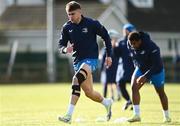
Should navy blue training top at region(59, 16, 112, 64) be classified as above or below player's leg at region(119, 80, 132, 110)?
above

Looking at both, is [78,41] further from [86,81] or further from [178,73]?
[178,73]

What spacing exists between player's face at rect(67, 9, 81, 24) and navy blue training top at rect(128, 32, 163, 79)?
1.35 m

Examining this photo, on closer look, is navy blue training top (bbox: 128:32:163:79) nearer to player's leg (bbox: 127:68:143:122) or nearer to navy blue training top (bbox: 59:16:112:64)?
player's leg (bbox: 127:68:143:122)

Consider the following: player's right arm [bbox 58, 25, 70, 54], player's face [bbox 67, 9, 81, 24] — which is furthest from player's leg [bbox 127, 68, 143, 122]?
player's face [bbox 67, 9, 81, 24]

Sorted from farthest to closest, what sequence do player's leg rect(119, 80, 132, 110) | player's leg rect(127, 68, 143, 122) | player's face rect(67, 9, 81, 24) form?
player's leg rect(119, 80, 132, 110), player's leg rect(127, 68, 143, 122), player's face rect(67, 9, 81, 24)

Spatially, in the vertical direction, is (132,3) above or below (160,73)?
above

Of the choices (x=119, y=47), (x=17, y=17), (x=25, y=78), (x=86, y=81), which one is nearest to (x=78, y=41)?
(x=86, y=81)

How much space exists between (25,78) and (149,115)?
3130cm

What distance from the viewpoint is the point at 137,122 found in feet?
46.1

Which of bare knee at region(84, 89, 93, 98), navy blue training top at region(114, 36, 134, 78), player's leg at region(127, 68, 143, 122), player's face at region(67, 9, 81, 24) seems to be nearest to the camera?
player's face at region(67, 9, 81, 24)

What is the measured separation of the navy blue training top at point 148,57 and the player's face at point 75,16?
135cm

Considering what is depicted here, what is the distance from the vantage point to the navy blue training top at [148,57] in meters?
13.8

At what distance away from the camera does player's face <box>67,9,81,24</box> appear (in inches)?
513

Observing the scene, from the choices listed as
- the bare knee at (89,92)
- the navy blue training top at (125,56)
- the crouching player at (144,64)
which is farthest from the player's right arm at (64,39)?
the navy blue training top at (125,56)
